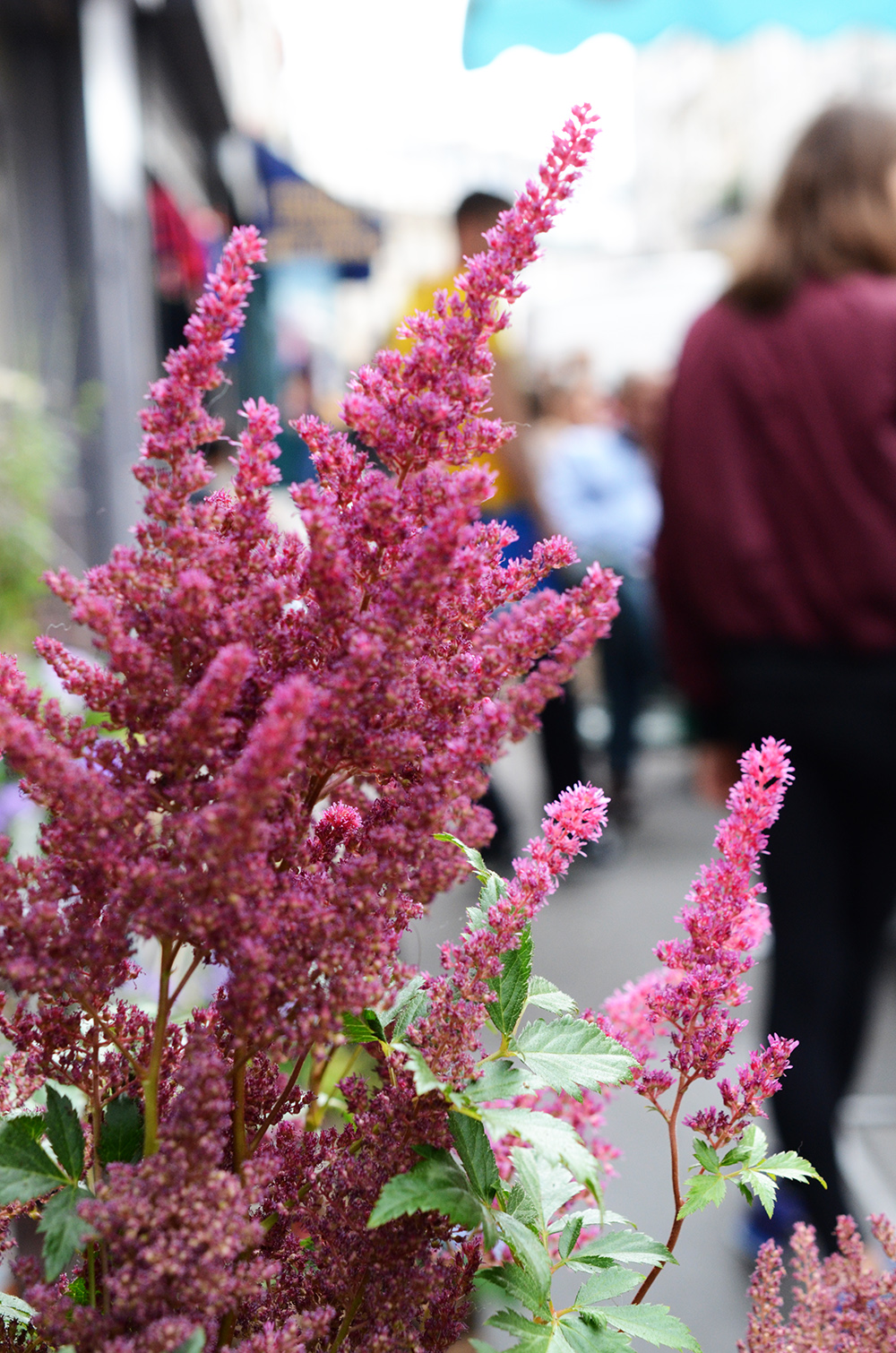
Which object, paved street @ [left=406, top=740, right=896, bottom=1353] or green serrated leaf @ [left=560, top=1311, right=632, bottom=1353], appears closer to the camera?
green serrated leaf @ [left=560, top=1311, right=632, bottom=1353]

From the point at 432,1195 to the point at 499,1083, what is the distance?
6cm

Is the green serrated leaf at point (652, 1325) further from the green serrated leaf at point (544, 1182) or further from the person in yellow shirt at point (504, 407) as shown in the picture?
the person in yellow shirt at point (504, 407)

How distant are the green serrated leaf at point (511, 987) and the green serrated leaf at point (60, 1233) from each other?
0.75ft

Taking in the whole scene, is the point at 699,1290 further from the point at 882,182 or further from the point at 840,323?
the point at 882,182

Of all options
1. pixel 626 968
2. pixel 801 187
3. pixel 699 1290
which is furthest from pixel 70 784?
pixel 626 968

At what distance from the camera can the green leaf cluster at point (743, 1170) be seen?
667mm

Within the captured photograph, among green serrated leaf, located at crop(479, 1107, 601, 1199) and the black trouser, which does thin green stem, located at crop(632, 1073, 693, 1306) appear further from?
the black trouser

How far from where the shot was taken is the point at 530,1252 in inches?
24.7

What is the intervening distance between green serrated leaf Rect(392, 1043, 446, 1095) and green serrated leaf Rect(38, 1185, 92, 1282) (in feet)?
0.54

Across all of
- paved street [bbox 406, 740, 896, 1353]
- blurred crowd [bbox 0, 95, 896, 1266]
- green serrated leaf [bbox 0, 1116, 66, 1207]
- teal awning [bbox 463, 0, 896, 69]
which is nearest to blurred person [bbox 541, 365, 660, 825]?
paved street [bbox 406, 740, 896, 1353]

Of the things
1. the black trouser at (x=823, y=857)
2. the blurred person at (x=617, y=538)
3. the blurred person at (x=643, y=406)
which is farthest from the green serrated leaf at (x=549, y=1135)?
the blurred person at (x=643, y=406)

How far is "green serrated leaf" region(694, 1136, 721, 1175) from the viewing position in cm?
68

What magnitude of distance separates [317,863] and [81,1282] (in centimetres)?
27

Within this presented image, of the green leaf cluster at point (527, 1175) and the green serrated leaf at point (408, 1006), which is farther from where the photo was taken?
the green serrated leaf at point (408, 1006)
